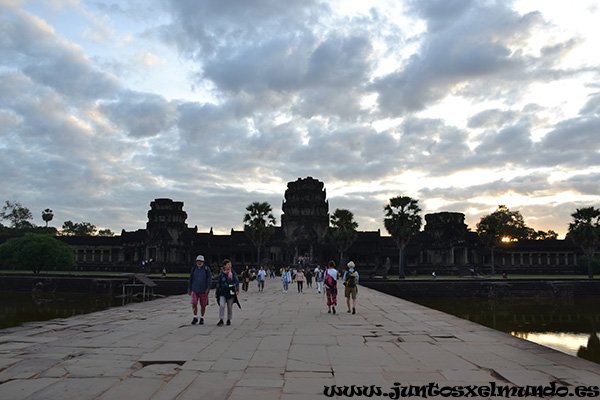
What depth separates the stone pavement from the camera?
5176 mm

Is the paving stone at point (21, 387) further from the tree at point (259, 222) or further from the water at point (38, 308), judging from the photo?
the tree at point (259, 222)

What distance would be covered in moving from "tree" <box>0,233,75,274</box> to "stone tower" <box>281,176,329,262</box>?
29.6 m

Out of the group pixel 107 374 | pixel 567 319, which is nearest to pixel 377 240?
pixel 567 319

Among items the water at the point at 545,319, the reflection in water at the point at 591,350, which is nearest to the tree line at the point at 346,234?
the water at the point at 545,319

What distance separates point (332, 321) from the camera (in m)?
12.0

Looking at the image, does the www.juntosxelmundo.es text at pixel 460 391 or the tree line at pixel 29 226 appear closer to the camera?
the www.juntosxelmundo.es text at pixel 460 391

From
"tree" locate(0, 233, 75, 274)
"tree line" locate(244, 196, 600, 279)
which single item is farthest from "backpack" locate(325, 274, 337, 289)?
"tree" locate(0, 233, 75, 274)

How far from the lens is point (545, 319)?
2338 centimetres

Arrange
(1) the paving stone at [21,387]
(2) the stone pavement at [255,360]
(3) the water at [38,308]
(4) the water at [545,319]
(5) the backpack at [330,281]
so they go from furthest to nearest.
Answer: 1. (3) the water at [38,308]
2. (4) the water at [545,319]
3. (5) the backpack at [330,281]
4. (2) the stone pavement at [255,360]
5. (1) the paving stone at [21,387]

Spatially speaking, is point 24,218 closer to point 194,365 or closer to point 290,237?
point 290,237

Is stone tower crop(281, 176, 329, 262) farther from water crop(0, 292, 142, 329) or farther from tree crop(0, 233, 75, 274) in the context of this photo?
water crop(0, 292, 142, 329)

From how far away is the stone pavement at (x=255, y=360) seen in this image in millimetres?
5176

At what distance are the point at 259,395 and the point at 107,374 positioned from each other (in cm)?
225

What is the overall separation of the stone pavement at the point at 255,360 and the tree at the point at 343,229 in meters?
43.3
